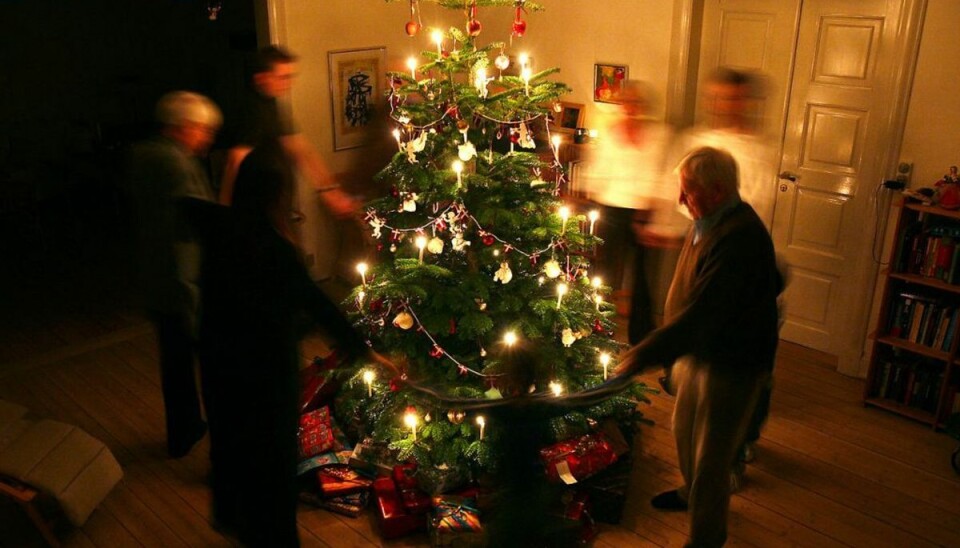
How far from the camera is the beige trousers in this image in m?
2.63

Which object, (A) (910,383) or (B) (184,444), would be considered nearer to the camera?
(B) (184,444)

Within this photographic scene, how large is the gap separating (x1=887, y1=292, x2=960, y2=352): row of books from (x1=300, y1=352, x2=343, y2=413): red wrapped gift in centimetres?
291

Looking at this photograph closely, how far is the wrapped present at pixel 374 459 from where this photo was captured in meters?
3.48

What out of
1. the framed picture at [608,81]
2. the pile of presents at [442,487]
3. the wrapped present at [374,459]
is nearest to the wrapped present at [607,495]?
the pile of presents at [442,487]

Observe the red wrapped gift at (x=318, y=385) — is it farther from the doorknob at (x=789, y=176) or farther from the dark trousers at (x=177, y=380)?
the doorknob at (x=789, y=176)

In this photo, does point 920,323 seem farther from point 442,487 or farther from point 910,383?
point 442,487

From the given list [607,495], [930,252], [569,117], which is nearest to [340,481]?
[607,495]

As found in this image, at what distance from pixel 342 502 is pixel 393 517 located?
30cm

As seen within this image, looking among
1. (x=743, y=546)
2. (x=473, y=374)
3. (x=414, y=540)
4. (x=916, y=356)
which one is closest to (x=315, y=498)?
(x=414, y=540)

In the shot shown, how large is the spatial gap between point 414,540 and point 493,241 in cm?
Answer: 129

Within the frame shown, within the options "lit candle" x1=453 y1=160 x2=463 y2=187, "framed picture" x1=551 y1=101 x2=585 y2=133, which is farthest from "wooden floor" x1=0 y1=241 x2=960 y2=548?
"framed picture" x1=551 y1=101 x2=585 y2=133

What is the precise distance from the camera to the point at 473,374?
3.54 m

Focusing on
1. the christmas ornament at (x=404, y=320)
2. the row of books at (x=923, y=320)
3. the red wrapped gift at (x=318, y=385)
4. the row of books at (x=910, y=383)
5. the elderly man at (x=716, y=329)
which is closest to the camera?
the elderly man at (x=716, y=329)

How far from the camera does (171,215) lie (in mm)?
3256
